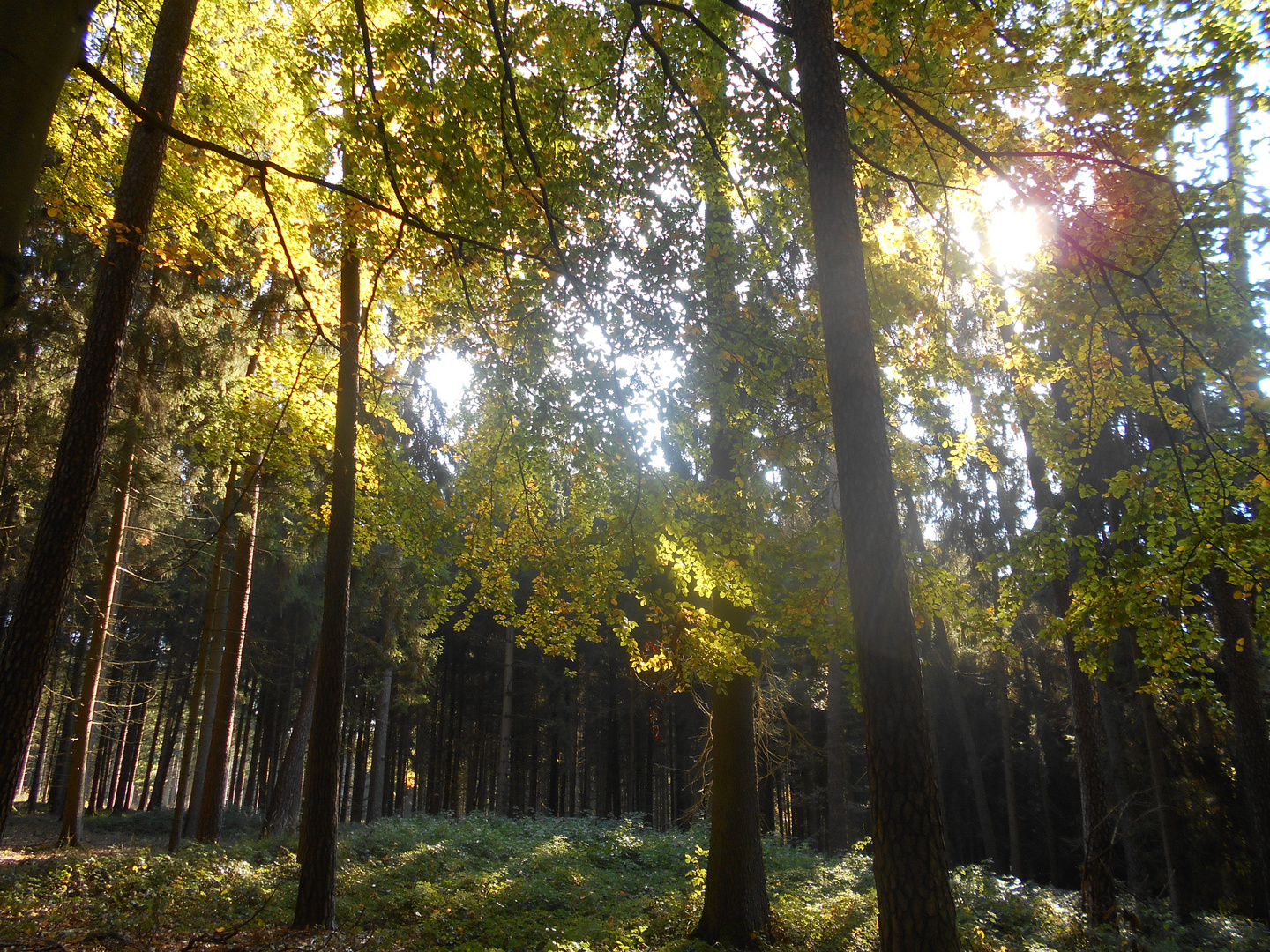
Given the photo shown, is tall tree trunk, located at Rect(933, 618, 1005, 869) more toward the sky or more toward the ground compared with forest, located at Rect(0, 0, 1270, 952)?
more toward the ground

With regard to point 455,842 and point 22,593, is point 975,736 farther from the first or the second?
point 22,593

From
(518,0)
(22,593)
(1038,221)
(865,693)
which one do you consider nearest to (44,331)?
(22,593)

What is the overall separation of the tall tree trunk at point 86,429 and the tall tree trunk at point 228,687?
6.56 meters

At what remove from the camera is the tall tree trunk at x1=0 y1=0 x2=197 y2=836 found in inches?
163

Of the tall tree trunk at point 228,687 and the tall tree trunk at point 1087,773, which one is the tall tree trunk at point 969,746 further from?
the tall tree trunk at point 228,687

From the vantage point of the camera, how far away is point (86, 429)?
468 centimetres

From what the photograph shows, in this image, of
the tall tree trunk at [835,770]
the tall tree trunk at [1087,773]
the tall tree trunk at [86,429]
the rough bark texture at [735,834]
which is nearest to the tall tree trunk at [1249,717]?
the tall tree trunk at [1087,773]

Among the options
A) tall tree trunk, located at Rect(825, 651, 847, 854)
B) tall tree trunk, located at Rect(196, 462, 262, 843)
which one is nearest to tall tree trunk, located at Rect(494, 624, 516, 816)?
tall tree trunk, located at Rect(196, 462, 262, 843)

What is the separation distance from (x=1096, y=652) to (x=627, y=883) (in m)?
10.5

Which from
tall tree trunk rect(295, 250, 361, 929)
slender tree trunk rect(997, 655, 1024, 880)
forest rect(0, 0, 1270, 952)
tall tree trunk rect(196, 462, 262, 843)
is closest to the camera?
forest rect(0, 0, 1270, 952)

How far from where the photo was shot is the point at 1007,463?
1477 cm

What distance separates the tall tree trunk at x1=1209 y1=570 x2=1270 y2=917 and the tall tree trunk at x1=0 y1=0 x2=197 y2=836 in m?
11.7

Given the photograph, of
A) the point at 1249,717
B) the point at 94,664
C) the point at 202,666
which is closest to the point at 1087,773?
the point at 1249,717

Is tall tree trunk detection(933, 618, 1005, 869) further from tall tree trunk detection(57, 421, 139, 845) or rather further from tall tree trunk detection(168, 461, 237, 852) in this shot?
tall tree trunk detection(57, 421, 139, 845)
